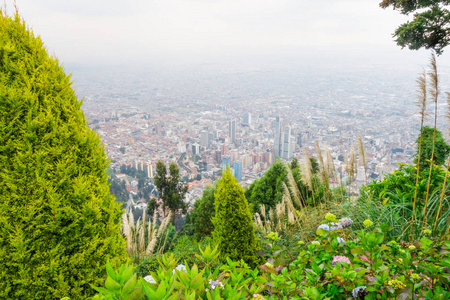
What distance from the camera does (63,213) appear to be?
1.40m

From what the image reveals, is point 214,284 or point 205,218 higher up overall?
point 214,284

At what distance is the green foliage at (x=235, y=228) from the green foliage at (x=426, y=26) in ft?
11.8

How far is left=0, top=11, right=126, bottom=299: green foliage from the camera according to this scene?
52.2 inches

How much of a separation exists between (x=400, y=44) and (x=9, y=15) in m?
4.92

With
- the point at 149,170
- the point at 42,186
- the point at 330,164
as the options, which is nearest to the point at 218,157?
the point at 149,170

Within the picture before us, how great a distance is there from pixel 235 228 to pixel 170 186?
20.1 feet

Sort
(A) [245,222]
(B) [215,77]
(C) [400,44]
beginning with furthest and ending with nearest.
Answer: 1. (B) [215,77]
2. (C) [400,44]
3. (A) [245,222]

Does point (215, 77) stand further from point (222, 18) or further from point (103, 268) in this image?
point (103, 268)

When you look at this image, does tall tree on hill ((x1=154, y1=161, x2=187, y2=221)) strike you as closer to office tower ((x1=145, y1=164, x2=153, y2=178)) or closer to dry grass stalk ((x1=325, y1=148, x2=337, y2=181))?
office tower ((x1=145, y1=164, x2=153, y2=178))

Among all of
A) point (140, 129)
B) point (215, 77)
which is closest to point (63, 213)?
point (140, 129)

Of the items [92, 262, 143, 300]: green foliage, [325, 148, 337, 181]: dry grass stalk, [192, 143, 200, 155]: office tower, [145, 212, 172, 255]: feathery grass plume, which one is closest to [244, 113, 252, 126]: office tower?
[192, 143, 200, 155]: office tower

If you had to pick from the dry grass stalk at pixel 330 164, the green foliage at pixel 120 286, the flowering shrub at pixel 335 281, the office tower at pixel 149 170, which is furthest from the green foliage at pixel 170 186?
the green foliage at pixel 120 286

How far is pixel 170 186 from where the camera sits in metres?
8.62

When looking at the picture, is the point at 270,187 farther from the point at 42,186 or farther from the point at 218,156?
the point at 218,156
